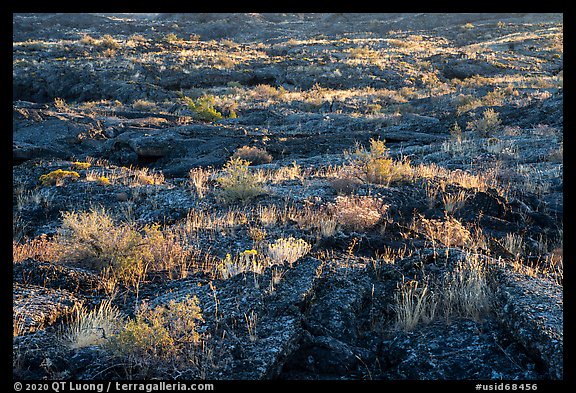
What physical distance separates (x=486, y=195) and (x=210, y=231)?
16.6 ft

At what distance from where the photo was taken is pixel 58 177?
476 inches

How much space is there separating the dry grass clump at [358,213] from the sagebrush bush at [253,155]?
25.5 feet

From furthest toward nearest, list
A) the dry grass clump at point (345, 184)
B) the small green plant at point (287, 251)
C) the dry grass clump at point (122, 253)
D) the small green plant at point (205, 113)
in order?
the small green plant at point (205, 113) < the dry grass clump at point (345, 184) < the small green plant at point (287, 251) < the dry grass clump at point (122, 253)

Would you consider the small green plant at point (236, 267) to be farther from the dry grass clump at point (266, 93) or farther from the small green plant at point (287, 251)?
the dry grass clump at point (266, 93)

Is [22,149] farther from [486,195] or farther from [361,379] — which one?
[361,379]

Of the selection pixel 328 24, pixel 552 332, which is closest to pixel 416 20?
pixel 328 24

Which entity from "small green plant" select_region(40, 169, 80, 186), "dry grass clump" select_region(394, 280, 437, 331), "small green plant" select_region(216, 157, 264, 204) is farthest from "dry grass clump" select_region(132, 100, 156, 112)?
"dry grass clump" select_region(394, 280, 437, 331)

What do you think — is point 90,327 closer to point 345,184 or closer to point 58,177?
point 345,184

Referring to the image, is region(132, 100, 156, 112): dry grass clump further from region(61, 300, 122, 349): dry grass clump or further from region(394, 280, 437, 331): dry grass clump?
region(394, 280, 437, 331): dry grass clump

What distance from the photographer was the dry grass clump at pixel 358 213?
23.5ft

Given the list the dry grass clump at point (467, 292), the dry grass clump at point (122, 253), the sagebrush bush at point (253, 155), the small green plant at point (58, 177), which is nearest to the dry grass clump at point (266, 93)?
the sagebrush bush at point (253, 155)

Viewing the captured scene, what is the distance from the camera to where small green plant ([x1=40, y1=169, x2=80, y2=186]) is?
11852 millimetres

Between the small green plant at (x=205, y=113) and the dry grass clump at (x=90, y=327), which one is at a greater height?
the dry grass clump at (x=90, y=327)

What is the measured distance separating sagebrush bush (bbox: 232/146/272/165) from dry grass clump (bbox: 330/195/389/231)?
7.77m
